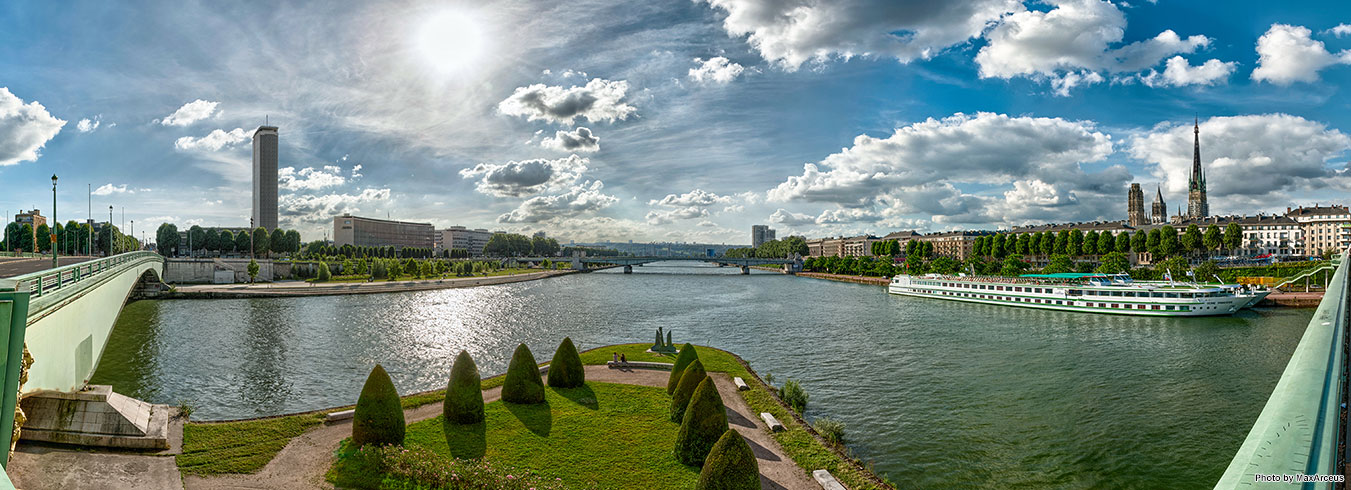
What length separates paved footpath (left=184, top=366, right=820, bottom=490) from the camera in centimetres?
1574

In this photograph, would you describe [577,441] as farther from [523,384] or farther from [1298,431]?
[1298,431]

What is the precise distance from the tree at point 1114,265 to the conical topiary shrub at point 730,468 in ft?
361

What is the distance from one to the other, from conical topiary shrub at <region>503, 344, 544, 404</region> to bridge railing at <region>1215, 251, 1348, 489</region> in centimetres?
2030

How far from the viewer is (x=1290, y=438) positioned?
6.32 metres

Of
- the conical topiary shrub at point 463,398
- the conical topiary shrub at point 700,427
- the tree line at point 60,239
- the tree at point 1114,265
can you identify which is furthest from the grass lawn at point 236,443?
the tree line at point 60,239

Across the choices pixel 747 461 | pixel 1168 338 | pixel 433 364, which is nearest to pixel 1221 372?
pixel 1168 338

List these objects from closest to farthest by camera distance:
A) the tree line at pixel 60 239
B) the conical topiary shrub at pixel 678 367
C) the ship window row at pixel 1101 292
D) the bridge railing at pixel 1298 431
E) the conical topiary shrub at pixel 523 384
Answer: the bridge railing at pixel 1298 431, the conical topiary shrub at pixel 523 384, the conical topiary shrub at pixel 678 367, the ship window row at pixel 1101 292, the tree line at pixel 60 239

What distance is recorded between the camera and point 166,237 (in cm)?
15438

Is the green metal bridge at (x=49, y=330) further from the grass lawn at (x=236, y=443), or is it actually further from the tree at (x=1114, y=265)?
the tree at (x=1114, y=265)

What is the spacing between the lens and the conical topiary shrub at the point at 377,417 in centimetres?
1755

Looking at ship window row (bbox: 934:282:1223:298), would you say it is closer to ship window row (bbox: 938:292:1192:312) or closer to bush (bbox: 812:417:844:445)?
ship window row (bbox: 938:292:1192:312)

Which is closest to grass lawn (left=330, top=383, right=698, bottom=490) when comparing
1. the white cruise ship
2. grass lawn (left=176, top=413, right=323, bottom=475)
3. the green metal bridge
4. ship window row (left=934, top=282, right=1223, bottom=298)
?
grass lawn (left=176, top=413, right=323, bottom=475)

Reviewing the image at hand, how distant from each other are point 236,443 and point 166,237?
176750 mm

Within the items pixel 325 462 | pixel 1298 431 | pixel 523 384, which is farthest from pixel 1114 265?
pixel 325 462
